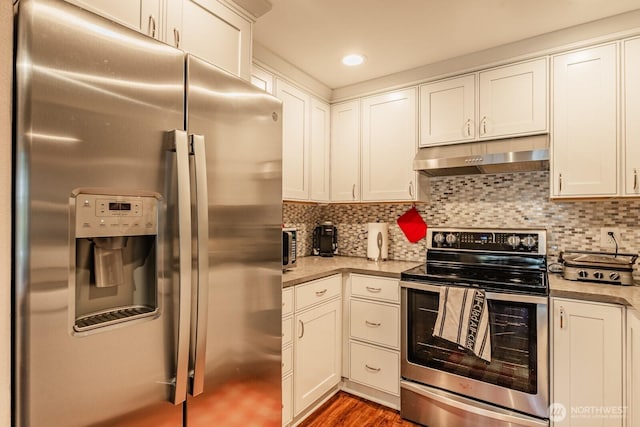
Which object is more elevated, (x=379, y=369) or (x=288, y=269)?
(x=288, y=269)

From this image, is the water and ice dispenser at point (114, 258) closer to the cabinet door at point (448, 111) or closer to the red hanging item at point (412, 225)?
the cabinet door at point (448, 111)

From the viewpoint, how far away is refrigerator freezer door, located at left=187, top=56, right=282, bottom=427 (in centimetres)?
109

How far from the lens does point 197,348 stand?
103 cm

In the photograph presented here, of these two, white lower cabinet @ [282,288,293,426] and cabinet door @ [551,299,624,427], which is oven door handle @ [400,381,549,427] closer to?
cabinet door @ [551,299,624,427]

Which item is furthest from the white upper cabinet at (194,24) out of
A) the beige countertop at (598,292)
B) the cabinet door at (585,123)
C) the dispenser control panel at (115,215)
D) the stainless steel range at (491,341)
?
the beige countertop at (598,292)

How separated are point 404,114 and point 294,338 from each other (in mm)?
1750

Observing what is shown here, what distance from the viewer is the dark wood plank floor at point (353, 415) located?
2.15 metres

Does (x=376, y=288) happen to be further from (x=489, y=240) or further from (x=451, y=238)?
(x=489, y=240)

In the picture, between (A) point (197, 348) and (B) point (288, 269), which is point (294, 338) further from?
→ (A) point (197, 348)

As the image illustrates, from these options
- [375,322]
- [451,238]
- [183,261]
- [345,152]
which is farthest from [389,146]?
[183,261]

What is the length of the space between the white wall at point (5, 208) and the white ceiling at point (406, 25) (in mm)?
1370

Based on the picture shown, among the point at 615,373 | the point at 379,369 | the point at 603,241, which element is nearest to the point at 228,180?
the point at 379,369

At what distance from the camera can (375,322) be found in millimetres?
2357

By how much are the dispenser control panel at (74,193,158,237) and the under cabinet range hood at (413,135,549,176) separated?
1894 millimetres
